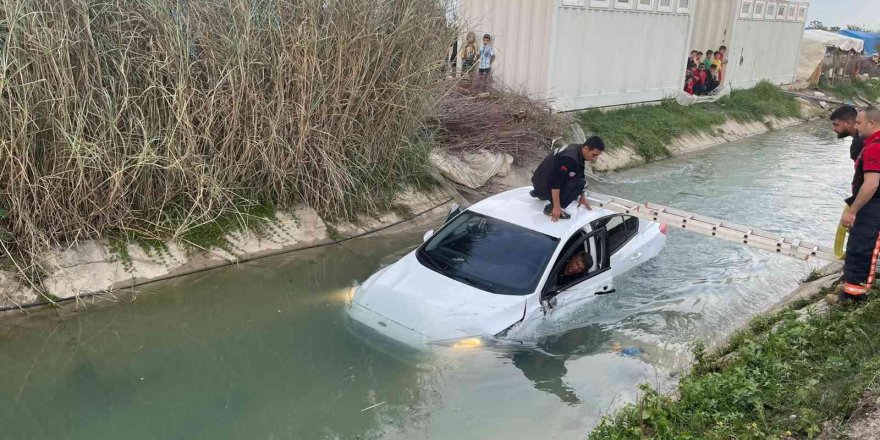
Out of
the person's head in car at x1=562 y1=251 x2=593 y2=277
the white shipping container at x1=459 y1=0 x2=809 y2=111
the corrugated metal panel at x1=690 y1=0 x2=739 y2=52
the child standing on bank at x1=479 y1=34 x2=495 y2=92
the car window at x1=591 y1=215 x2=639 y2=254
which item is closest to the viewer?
the person's head in car at x1=562 y1=251 x2=593 y2=277

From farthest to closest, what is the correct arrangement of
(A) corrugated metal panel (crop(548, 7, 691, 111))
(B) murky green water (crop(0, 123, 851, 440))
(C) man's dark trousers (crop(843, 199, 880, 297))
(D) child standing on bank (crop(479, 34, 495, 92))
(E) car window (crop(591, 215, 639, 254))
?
(A) corrugated metal panel (crop(548, 7, 691, 111)), (D) child standing on bank (crop(479, 34, 495, 92)), (E) car window (crop(591, 215, 639, 254)), (C) man's dark trousers (crop(843, 199, 880, 297)), (B) murky green water (crop(0, 123, 851, 440))

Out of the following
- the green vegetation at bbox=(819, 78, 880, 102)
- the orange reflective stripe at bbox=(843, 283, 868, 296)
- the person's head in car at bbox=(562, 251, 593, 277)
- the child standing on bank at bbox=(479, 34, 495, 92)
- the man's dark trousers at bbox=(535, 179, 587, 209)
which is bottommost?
the green vegetation at bbox=(819, 78, 880, 102)

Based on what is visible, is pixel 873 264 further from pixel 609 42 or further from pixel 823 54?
pixel 823 54

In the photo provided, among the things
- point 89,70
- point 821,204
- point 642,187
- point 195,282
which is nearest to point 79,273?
point 195,282

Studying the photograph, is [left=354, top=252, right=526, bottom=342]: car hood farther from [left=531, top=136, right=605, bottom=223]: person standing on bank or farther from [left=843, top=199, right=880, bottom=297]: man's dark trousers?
[left=843, top=199, right=880, bottom=297]: man's dark trousers

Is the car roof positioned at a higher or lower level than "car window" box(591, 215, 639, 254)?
higher

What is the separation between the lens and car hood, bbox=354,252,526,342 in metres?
6.27

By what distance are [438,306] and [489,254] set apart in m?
0.92

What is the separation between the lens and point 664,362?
6.82 metres

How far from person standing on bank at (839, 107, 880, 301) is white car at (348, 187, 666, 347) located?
90.3 inches

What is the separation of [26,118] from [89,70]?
1051 millimetres

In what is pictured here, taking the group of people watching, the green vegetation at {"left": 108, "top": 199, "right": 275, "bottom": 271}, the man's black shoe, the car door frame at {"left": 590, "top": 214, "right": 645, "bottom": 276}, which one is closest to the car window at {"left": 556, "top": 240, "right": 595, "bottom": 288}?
the man's black shoe

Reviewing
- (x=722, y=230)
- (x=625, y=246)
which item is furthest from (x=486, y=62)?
(x=722, y=230)

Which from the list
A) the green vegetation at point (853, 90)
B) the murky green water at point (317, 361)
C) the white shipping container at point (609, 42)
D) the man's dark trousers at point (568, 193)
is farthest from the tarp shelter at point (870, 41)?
the man's dark trousers at point (568, 193)
